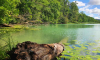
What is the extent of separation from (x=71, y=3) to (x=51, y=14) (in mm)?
57317

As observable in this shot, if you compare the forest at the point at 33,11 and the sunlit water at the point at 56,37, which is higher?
the forest at the point at 33,11

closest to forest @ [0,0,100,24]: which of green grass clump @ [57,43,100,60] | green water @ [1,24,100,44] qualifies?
green water @ [1,24,100,44]

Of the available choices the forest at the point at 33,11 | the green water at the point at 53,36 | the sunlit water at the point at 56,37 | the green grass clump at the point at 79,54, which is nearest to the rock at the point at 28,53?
the green grass clump at the point at 79,54

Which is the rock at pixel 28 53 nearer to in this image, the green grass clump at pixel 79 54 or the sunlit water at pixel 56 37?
the green grass clump at pixel 79 54

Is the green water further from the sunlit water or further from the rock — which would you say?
the rock

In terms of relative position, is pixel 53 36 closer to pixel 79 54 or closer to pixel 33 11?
pixel 79 54

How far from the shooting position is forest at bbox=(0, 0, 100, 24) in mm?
9033

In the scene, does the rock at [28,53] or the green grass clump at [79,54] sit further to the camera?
the green grass clump at [79,54]

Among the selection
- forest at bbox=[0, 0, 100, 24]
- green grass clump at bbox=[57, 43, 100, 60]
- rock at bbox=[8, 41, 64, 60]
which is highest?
forest at bbox=[0, 0, 100, 24]

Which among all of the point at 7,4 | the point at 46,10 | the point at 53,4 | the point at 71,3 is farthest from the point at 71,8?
the point at 7,4

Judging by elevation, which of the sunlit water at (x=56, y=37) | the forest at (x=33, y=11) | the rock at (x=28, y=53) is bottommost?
the sunlit water at (x=56, y=37)

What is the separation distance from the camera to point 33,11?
26.5m

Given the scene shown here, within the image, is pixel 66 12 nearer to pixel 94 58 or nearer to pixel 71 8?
pixel 71 8

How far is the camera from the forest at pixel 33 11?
29.6ft
